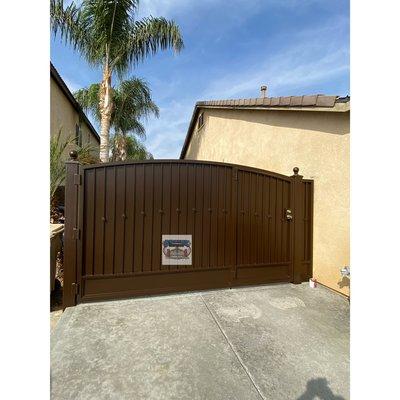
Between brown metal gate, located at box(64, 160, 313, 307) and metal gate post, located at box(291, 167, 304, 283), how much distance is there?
0.02 metres

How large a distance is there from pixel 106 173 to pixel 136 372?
242cm

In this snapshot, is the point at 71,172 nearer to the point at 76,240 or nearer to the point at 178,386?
the point at 76,240

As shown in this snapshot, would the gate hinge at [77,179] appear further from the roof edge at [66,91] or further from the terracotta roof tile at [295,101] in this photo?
the roof edge at [66,91]

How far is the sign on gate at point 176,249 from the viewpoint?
350 centimetres

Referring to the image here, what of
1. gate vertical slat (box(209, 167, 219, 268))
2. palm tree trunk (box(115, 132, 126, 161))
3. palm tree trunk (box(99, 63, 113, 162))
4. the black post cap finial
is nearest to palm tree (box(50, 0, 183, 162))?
palm tree trunk (box(99, 63, 113, 162))

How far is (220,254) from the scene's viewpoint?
3.74 metres

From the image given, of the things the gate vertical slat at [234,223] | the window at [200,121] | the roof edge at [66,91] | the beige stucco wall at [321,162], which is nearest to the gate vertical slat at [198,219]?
the gate vertical slat at [234,223]

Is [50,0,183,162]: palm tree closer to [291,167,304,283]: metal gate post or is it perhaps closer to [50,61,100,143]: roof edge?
[50,61,100,143]: roof edge

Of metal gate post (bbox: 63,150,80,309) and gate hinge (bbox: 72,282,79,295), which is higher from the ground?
metal gate post (bbox: 63,150,80,309)

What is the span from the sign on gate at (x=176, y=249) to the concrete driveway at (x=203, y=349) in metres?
0.54

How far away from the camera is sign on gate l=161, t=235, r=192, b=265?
3.50 m

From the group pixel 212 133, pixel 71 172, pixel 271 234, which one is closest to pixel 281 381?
pixel 271 234

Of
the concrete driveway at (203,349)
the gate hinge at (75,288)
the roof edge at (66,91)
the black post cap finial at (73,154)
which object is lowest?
the concrete driveway at (203,349)

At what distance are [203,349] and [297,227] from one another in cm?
271
